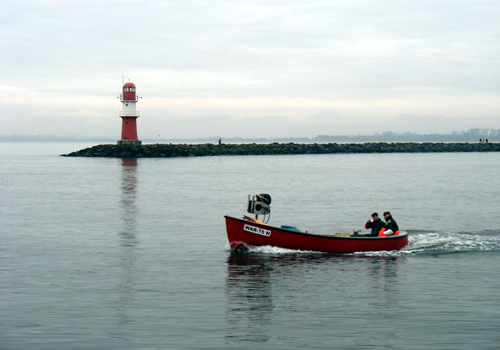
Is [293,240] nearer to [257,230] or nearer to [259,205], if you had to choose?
[257,230]

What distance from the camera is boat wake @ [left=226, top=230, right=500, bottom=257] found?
21.0 metres

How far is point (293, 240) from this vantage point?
20594 millimetres

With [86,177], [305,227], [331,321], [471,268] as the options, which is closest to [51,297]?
[331,321]

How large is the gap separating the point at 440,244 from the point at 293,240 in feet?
24.2

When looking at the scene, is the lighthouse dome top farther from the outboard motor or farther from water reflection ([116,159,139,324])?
the outboard motor

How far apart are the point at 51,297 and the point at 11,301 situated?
102cm

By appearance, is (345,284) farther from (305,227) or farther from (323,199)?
(323,199)

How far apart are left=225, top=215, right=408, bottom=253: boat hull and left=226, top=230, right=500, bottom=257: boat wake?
0.80 feet

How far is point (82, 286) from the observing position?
664 inches

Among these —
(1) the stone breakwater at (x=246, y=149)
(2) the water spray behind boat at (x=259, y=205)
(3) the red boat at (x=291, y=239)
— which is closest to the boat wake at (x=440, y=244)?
(3) the red boat at (x=291, y=239)

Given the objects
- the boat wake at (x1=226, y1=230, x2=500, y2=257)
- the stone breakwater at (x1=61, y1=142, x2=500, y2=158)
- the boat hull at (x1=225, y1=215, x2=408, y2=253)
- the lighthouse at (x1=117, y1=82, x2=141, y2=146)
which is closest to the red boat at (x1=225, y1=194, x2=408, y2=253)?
the boat hull at (x1=225, y1=215, x2=408, y2=253)

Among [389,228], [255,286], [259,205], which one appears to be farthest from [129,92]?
[255,286]

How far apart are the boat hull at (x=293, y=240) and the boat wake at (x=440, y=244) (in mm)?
245

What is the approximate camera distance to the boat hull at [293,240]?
67.3 feet
